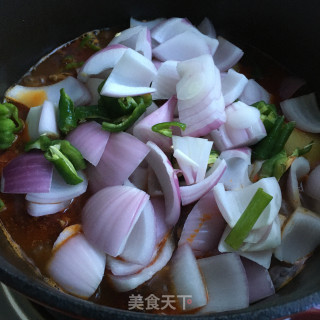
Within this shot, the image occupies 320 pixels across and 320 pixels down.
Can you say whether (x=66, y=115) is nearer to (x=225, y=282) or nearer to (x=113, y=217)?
(x=113, y=217)

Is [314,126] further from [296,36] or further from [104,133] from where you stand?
[104,133]

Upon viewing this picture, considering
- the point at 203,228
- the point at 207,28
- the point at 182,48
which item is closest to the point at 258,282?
the point at 203,228

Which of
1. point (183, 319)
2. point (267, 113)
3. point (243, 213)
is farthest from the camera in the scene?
point (267, 113)

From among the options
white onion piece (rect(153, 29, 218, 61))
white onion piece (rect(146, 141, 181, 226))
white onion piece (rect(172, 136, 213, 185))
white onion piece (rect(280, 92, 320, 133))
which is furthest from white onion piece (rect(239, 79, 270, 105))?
white onion piece (rect(146, 141, 181, 226))

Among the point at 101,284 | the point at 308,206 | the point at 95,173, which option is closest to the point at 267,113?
the point at 308,206

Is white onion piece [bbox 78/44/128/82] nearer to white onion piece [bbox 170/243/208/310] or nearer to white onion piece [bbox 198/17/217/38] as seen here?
white onion piece [bbox 198/17/217/38]

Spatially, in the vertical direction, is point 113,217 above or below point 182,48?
below
